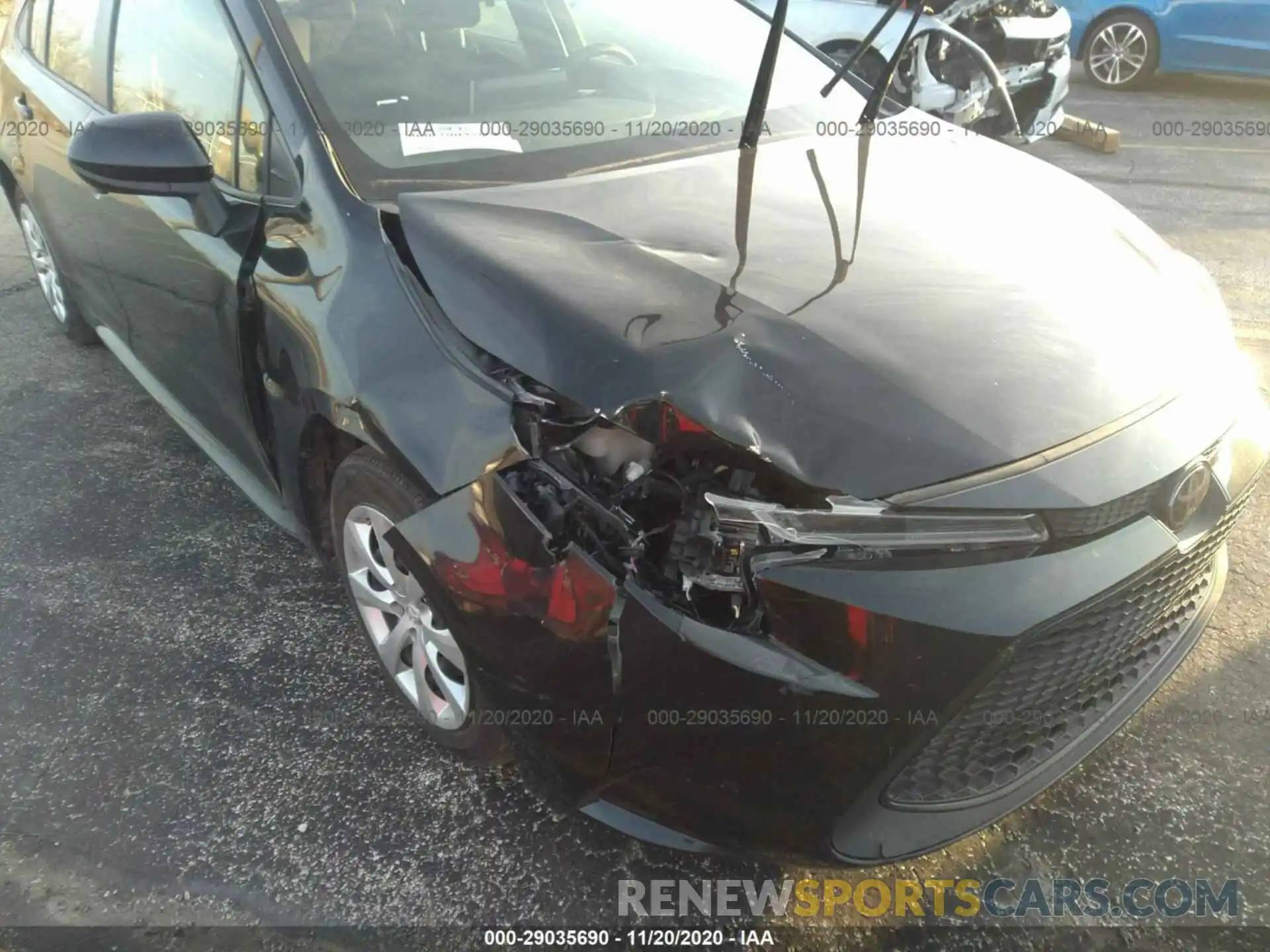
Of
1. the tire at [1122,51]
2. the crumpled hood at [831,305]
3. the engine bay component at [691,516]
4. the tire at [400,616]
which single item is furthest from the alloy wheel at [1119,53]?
the tire at [400,616]

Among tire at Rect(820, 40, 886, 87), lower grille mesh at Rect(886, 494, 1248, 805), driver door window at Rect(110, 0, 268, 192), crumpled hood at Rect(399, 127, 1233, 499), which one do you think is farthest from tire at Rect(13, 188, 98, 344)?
tire at Rect(820, 40, 886, 87)

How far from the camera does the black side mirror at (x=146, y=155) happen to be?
2016 millimetres

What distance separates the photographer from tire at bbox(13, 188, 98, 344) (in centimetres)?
388

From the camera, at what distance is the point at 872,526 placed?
1.38 metres

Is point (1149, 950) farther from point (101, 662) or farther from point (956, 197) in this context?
point (101, 662)

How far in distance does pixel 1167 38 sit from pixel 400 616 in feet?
31.6

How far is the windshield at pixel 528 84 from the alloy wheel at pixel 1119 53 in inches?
306

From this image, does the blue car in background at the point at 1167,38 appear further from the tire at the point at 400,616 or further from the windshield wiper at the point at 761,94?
the tire at the point at 400,616

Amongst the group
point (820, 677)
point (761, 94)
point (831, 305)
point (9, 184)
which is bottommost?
point (9, 184)

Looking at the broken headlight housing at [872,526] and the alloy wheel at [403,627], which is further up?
the broken headlight housing at [872,526]

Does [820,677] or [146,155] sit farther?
[146,155]

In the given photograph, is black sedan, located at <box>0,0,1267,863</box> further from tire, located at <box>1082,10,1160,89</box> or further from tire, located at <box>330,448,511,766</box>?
tire, located at <box>1082,10,1160,89</box>
